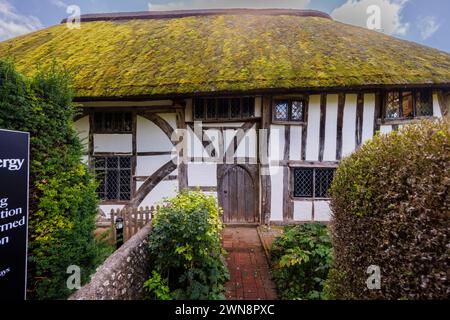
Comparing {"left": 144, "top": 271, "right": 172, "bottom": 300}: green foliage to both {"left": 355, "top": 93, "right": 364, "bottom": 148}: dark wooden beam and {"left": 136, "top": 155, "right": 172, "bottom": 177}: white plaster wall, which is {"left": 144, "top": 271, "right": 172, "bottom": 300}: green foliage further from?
{"left": 355, "top": 93, "right": 364, "bottom": 148}: dark wooden beam

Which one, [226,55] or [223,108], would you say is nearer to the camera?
[223,108]

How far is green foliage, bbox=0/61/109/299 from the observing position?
2596mm

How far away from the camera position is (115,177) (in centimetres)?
777

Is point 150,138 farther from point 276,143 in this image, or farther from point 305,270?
point 305,270

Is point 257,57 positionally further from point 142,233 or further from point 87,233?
point 87,233

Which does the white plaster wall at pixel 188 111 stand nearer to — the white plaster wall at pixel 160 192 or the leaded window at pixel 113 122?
the leaded window at pixel 113 122

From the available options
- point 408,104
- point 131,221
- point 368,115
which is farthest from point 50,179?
point 408,104

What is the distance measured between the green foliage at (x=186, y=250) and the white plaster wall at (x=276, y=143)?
3.93 m

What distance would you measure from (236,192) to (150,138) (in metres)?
3.56

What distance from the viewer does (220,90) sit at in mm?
6688

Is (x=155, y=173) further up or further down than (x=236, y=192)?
further up

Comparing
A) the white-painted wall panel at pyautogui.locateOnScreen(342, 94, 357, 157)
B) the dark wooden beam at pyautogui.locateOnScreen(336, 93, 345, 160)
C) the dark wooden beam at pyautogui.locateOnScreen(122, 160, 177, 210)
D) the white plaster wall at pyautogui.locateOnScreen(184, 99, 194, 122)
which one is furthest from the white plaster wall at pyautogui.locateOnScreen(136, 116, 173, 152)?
the white-painted wall panel at pyautogui.locateOnScreen(342, 94, 357, 157)

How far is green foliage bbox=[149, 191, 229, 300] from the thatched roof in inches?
162
